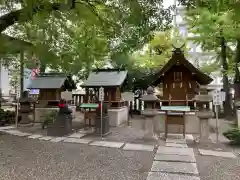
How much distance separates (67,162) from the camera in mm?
6117

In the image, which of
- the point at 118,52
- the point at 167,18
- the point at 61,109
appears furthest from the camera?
the point at 61,109

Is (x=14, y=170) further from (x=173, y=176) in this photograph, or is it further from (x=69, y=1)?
(x=69, y=1)

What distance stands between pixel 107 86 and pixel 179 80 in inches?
154

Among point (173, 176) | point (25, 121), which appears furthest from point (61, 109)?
point (173, 176)

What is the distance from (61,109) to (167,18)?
5751 millimetres

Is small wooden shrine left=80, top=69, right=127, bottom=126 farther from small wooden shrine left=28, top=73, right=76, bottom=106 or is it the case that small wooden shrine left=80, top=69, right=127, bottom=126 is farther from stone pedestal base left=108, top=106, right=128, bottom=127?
small wooden shrine left=28, top=73, right=76, bottom=106

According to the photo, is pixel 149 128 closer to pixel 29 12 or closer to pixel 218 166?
pixel 218 166

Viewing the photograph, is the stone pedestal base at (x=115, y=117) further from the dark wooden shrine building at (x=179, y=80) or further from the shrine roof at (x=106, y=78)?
the dark wooden shrine building at (x=179, y=80)

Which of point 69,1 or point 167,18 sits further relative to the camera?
point 167,18

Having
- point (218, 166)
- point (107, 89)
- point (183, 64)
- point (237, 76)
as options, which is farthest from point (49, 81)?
point (237, 76)

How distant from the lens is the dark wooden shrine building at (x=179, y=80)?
38.9ft

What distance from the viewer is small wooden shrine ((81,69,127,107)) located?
45.4 feet

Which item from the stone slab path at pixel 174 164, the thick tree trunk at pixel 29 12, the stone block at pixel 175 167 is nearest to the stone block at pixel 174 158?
the stone slab path at pixel 174 164

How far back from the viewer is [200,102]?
378 inches
